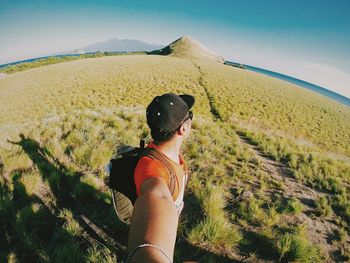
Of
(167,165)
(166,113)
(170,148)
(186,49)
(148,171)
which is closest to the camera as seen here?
(148,171)

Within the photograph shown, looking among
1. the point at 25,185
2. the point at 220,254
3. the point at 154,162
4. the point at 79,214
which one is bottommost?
the point at 220,254

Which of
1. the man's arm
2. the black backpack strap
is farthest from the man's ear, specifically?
the man's arm

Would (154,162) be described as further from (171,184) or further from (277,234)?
(277,234)

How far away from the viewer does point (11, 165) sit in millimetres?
4602

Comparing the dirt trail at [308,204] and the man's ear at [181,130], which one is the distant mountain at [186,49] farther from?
the man's ear at [181,130]

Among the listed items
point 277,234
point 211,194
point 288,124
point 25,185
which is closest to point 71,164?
point 25,185

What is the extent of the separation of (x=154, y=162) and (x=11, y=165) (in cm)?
426

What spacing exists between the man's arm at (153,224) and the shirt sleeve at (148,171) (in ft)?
0.59

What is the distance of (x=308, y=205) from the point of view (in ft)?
16.8

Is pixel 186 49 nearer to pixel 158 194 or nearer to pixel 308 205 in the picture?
pixel 308 205

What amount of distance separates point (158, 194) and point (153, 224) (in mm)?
292

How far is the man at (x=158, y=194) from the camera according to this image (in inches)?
45.2

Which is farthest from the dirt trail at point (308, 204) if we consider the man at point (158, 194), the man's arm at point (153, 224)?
Answer: the man's arm at point (153, 224)

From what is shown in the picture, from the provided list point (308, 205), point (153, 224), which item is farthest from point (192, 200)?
point (153, 224)
